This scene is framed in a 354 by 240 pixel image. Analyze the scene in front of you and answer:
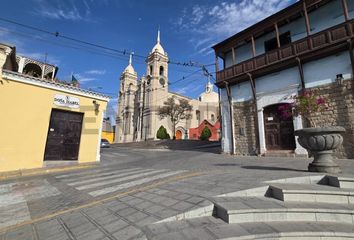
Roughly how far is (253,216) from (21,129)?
957cm

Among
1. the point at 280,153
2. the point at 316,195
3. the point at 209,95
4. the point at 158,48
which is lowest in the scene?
the point at 316,195

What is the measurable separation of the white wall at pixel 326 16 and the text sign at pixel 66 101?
13.7 meters

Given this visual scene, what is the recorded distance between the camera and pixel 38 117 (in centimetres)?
869

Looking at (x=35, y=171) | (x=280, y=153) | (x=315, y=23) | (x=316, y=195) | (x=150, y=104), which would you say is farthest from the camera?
(x=150, y=104)

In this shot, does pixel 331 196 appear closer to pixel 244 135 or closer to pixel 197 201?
pixel 197 201

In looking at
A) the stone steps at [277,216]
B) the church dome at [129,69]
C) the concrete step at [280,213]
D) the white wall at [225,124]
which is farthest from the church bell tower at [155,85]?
the concrete step at [280,213]

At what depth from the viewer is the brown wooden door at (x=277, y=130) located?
435 inches

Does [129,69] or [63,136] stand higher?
[129,69]

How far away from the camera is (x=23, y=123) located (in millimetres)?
8242

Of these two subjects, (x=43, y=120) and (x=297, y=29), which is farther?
(x=297, y=29)

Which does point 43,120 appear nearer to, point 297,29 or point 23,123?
point 23,123

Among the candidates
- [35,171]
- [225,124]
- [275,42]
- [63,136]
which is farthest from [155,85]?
[35,171]

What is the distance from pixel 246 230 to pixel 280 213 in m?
0.74

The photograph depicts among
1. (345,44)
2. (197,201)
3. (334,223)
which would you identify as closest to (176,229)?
(197,201)
